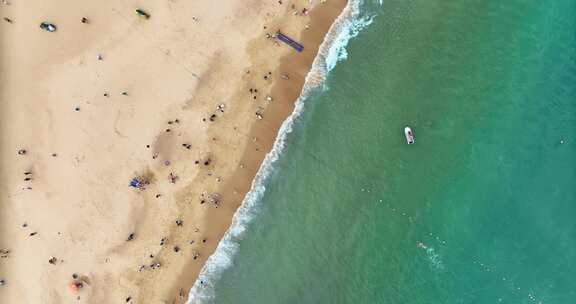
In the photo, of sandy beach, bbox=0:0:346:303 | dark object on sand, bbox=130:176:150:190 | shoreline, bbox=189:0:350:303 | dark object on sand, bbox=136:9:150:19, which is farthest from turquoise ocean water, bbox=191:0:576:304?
dark object on sand, bbox=136:9:150:19

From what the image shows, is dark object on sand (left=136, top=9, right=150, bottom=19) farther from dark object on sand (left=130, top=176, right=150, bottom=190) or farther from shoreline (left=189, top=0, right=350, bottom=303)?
dark object on sand (left=130, top=176, right=150, bottom=190)

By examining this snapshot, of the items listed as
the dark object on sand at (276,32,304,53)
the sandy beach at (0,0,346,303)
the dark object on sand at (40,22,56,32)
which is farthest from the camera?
the dark object on sand at (276,32,304,53)

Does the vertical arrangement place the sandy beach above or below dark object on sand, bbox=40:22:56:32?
below

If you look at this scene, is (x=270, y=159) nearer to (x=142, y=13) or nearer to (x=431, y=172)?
(x=431, y=172)

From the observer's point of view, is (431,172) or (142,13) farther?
(431,172)

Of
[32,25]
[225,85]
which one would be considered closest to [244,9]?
[225,85]

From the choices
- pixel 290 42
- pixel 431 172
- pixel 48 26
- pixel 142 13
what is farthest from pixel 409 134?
pixel 48 26

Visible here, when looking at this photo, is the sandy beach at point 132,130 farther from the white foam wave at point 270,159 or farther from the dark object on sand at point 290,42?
the white foam wave at point 270,159
